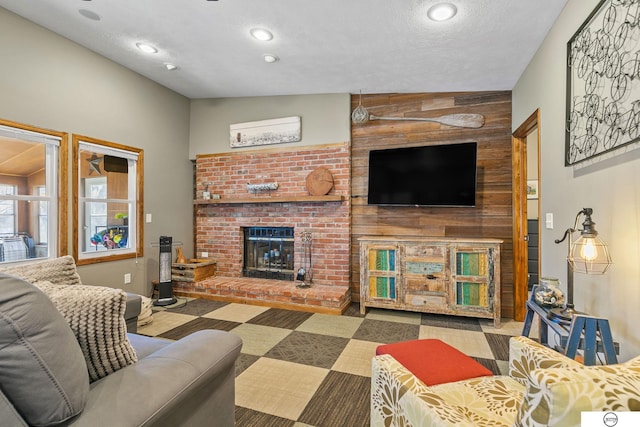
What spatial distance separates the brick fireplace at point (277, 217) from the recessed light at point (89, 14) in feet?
7.09

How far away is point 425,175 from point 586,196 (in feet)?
5.90

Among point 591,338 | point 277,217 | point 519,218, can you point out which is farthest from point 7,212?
point 519,218

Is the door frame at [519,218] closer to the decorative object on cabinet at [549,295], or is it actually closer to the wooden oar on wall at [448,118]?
the wooden oar on wall at [448,118]

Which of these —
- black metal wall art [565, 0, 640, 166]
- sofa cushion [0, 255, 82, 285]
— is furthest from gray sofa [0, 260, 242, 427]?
black metal wall art [565, 0, 640, 166]

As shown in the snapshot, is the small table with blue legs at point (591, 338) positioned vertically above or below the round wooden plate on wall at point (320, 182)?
below

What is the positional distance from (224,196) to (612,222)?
4.27 metres

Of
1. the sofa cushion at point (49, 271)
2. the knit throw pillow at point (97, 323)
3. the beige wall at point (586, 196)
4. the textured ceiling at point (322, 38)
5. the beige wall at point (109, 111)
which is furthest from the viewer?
the beige wall at point (109, 111)

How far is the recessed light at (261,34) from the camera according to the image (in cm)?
270

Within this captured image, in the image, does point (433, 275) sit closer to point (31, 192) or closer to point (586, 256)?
point (586, 256)

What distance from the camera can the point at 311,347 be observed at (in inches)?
107

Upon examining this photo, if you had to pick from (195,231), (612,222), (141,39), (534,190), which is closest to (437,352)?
(612,222)

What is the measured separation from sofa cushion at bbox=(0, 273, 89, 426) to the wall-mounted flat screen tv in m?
3.33

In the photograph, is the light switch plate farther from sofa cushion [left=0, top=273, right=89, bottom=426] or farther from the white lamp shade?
sofa cushion [left=0, top=273, right=89, bottom=426]

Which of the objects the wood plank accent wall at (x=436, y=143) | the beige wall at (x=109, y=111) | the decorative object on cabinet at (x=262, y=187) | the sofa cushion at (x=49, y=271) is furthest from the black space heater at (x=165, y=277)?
the wood plank accent wall at (x=436, y=143)
